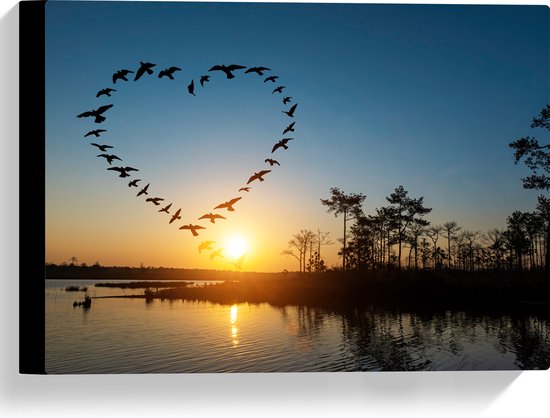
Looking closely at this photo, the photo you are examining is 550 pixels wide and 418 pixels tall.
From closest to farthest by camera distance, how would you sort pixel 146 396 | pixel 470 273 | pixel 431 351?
pixel 146 396 → pixel 431 351 → pixel 470 273

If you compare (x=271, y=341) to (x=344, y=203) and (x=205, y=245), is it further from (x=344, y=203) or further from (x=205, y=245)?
(x=344, y=203)

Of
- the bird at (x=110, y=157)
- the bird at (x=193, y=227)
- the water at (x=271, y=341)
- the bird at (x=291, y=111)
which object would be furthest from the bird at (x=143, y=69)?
the water at (x=271, y=341)

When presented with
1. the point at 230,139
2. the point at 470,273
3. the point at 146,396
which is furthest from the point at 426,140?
the point at 146,396

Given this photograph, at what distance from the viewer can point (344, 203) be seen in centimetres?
419

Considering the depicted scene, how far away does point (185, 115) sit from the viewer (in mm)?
4219

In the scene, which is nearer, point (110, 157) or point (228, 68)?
point (110, 157)

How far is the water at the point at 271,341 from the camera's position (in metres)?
3.83

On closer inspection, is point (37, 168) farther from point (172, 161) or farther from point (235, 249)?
point (235, 249)

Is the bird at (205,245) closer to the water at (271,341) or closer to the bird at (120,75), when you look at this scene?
the water at (271,341)

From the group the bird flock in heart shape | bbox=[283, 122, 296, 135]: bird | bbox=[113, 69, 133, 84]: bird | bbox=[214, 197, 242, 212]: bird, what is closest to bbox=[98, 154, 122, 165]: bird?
the bird flock in heart shape

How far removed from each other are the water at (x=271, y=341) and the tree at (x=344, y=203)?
39.8 inches

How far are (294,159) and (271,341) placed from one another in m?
1.59

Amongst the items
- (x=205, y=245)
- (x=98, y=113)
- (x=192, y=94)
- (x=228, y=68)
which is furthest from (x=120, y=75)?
(x=205, y=245)

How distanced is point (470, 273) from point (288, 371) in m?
A: 2.08
